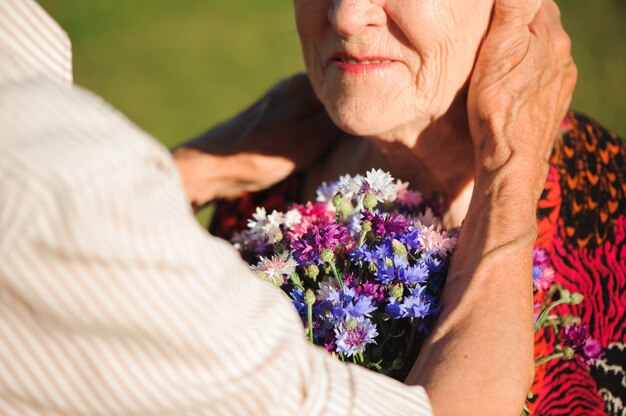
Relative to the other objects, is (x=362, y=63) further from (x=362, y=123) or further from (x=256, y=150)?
(x=256, y=150)

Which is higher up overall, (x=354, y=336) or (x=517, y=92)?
(x=517, y=92)

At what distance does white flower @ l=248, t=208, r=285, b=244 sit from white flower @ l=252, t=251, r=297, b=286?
0.21m

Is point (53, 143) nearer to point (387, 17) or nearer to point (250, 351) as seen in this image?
point (250, 351)

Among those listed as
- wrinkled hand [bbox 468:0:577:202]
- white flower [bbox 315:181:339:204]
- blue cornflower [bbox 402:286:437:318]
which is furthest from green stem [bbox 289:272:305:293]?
wrinkled hand [bbox 468:0:577:202]

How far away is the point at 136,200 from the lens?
3.08ft

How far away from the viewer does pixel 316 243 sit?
1.70 m

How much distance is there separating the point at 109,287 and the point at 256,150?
72.1 inches

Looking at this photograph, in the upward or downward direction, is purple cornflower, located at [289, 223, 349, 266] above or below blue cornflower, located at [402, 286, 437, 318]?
above

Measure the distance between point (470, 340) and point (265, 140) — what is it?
4.92 feet

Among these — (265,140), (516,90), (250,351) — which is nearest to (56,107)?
(250,351)

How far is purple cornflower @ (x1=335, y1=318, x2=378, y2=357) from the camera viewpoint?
152 centimetres

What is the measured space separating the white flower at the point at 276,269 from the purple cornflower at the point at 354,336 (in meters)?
0.21

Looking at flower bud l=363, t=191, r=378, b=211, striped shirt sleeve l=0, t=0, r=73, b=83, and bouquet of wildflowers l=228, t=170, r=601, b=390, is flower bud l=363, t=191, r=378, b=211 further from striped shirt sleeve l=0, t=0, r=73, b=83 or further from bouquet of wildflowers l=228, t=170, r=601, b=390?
striped shirt sleeve l=0, t=0, r=73, b=83

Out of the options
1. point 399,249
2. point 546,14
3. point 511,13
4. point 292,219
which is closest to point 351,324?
point 399,249
